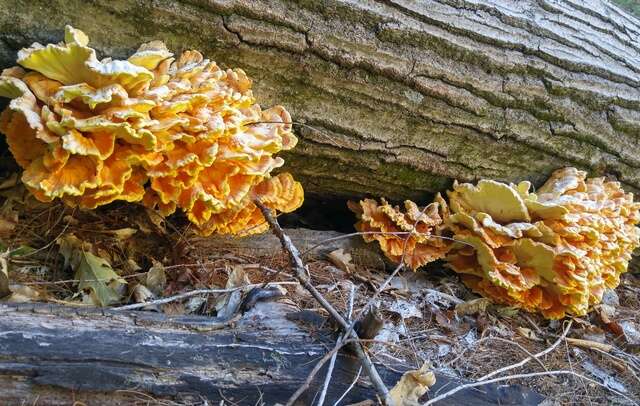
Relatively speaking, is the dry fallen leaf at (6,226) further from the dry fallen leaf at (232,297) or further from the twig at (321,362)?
the twig at (321,362)

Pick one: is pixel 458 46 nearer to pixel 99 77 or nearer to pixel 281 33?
pixel 281 33

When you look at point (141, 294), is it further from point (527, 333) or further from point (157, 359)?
point (527, 333)

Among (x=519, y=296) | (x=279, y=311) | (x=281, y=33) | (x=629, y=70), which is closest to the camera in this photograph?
(x=279, y=311)

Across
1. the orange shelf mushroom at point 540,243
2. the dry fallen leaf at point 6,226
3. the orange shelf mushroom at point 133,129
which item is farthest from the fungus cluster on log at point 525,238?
the dry fallen leaf at point 6,226

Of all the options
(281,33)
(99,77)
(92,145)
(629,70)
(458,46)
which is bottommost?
(92,145)

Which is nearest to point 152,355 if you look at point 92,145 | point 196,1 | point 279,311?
point 279,311

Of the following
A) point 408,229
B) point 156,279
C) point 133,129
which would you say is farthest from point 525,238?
point 133,129
